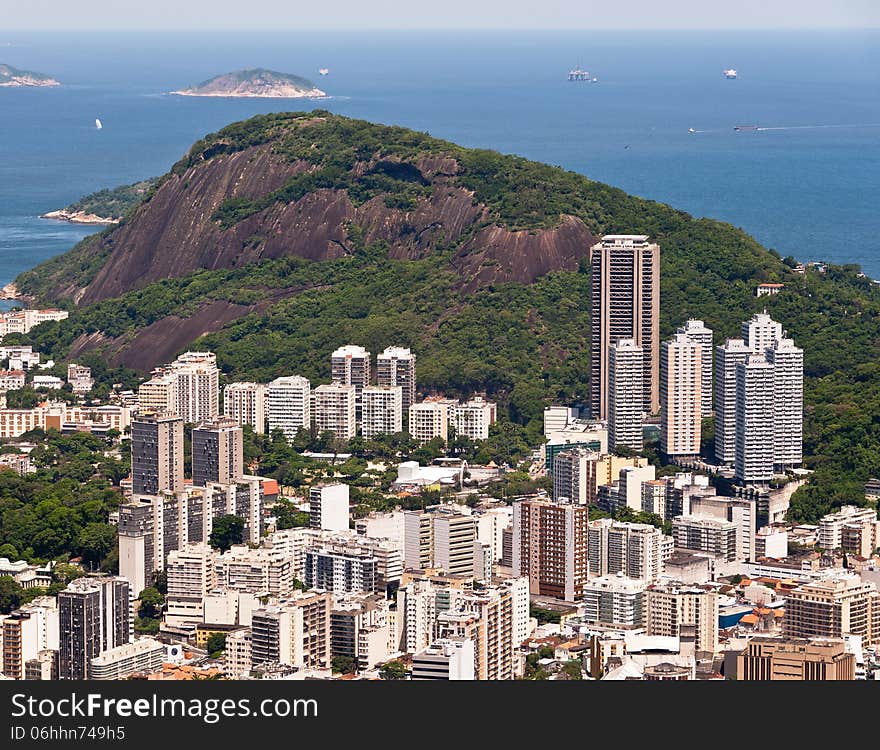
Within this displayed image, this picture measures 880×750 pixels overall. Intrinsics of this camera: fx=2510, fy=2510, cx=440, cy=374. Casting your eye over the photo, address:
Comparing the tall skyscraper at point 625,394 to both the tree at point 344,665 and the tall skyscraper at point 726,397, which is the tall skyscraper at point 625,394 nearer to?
the tall skyscraper at point 726,397

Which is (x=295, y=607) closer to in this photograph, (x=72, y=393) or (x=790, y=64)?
(x=72, y=393)

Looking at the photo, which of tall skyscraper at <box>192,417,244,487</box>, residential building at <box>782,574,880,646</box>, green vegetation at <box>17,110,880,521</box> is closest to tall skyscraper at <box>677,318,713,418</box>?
green vegetation at <box>17,110,880,521</box>

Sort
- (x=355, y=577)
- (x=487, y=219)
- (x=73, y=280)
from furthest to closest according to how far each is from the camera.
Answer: (x=73, y=280), (x=487, y=219), (x=355, y=577)

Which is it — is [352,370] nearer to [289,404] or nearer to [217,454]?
[289,404]

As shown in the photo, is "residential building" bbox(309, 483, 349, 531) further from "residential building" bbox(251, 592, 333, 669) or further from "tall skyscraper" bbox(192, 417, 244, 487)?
"residential building" bbox(251, 592, 333, 669)

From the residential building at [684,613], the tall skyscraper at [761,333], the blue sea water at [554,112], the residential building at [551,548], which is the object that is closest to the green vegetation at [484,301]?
the tall skyscraper at [761,333]

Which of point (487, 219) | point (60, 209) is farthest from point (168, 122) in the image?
point (487, 219)
